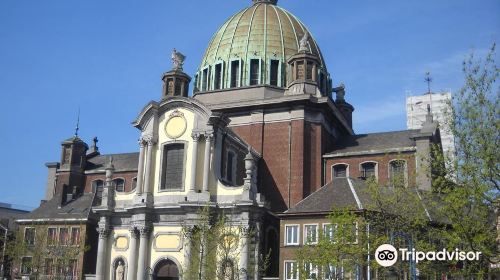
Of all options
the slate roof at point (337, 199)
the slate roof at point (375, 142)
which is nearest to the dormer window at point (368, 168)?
the slate roof at point (375, 142)

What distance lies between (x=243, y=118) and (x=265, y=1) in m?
19.7

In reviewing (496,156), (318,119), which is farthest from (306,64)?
(496,156)

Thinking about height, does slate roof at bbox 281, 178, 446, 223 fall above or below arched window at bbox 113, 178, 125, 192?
below

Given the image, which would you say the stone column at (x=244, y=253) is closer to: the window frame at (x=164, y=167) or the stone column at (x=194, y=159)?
the stone column at (x=194, y=159)

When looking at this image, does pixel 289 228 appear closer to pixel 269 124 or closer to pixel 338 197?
pixel 338 197

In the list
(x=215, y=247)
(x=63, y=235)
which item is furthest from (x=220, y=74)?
(x=215, y=247)

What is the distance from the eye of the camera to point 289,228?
41125mm

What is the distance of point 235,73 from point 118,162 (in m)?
16.5

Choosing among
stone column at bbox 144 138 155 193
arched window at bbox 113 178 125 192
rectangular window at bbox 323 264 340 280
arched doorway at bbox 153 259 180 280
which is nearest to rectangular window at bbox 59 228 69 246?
arched window at bbox 113 178 125 192

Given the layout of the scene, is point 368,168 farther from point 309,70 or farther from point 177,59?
point 177,59

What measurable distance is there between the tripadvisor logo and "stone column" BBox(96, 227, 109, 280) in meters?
27.1

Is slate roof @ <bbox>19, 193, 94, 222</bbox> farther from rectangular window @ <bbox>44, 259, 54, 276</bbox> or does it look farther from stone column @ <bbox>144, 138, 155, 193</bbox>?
stone column @ <bbox>144, 138, 155, 193</bbox>

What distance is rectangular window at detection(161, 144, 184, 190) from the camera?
1869 inches

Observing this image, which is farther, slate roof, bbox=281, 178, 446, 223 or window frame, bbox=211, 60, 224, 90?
window frame, bbox=211, 60, 224, 90
